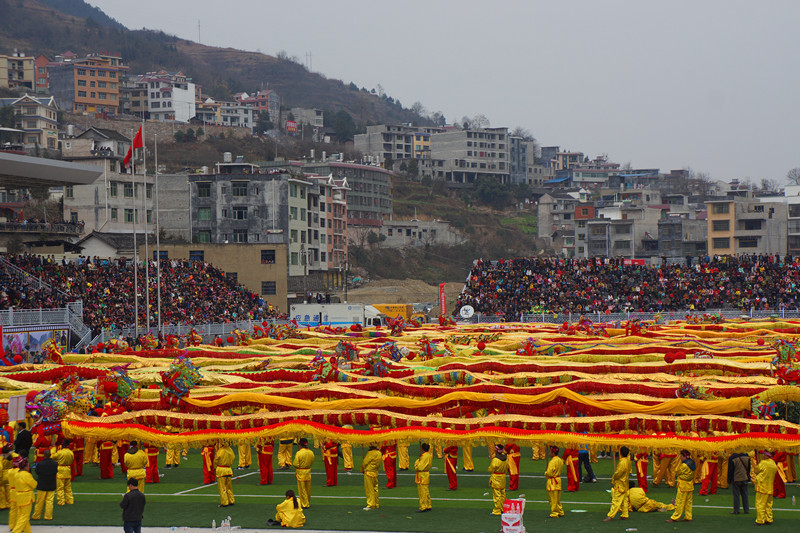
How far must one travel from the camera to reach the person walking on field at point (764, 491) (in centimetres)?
1672

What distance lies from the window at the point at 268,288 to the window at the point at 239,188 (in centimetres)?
1190

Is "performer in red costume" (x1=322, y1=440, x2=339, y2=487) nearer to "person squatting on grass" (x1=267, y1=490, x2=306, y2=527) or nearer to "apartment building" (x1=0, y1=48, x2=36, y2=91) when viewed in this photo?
"person squatting on grass" (x1=267, y1=490, x2=306, y2=527)

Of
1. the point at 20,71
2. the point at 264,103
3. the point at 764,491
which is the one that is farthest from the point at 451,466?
the point at 264,103

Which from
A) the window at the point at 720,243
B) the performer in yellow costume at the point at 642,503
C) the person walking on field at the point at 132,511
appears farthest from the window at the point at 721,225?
the person walking on field at the point at 132,511

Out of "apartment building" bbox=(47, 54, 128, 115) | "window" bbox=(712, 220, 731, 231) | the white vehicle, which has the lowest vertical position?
the white vehicle

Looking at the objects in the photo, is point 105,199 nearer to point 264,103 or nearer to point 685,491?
point 685,491

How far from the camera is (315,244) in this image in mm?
85938

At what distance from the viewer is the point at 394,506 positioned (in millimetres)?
18953

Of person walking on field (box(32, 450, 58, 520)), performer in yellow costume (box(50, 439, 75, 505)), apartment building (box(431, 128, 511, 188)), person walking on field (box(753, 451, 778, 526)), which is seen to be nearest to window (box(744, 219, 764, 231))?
apartment building (box(431, 128, 511, 188))

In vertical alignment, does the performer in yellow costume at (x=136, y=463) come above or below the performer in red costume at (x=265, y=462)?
above

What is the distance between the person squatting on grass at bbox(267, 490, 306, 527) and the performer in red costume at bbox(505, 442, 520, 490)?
14.9 ft

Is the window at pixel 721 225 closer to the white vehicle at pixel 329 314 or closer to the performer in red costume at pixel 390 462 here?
the white vehicle at pixel 329 314

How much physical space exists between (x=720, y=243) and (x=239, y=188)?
42.8m

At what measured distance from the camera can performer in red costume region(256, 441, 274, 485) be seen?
21.3m
